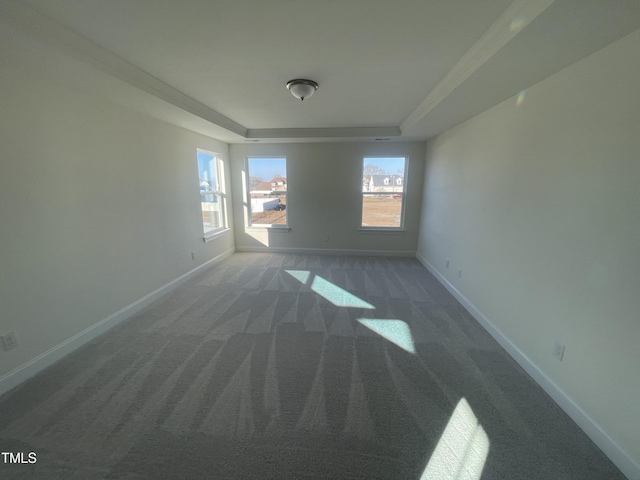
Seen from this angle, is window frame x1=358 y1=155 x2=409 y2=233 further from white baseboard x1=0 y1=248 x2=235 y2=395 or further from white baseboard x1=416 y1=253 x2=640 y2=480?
white baseboard x1=0 y1=248 x2=235 y2=395

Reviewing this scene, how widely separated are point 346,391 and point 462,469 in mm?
742

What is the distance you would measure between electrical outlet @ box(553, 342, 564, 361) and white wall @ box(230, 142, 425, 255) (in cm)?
338

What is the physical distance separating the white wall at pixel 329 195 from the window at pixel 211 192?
1.04 feet

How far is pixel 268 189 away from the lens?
5195 millimetres

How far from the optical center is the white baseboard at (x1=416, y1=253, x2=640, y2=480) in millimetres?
1300

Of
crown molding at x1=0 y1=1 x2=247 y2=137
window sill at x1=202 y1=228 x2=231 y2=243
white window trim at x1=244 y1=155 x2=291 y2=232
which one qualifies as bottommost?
window sill at x1=202 y1=228 x2=231 y2=243

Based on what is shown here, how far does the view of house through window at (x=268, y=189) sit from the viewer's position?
16.7 feet

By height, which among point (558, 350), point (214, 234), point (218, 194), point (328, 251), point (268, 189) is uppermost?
point (268, 189)

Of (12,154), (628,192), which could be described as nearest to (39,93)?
(12,154)

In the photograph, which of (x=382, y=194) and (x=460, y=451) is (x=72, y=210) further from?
(x=382, y=194)

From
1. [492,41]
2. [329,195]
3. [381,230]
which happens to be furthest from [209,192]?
[492,41]

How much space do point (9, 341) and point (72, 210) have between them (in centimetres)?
103

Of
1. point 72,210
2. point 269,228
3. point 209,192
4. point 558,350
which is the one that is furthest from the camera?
point 269,228

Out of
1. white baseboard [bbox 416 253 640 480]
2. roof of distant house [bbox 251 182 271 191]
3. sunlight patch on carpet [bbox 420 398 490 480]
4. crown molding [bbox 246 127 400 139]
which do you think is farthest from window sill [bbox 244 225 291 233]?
sunlight patch on carpet [bbox 420 398 490 480]
